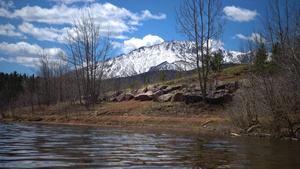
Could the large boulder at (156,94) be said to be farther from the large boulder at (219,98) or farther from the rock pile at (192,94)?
the large boulder at (219,98)

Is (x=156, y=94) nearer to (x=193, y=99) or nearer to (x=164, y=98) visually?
(x=164, y=98)

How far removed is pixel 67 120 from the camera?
98.9 ft

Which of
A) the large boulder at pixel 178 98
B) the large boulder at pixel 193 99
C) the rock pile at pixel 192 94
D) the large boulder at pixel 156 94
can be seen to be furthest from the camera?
the large boulder at pixel 156 94

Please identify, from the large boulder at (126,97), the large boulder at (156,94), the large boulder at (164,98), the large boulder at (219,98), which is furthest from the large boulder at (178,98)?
the large boulder at (126,97)

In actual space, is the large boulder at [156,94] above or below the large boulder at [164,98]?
above

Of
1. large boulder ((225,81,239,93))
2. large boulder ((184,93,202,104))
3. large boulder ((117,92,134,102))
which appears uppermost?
large boulder ((225,81,239,93))

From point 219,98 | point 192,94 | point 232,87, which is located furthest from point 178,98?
point 232,87

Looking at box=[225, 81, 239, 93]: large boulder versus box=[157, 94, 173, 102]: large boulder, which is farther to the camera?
box=[157, 94, 173, 102]: large boulder

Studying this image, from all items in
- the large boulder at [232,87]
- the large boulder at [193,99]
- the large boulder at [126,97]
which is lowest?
the large boulder at [193,99]

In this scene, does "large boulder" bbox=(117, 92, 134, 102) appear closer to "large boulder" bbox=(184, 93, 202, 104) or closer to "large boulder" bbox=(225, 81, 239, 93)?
"large boulder" bbox=(184, 93, 202, 104)

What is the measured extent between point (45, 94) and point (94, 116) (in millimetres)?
27837

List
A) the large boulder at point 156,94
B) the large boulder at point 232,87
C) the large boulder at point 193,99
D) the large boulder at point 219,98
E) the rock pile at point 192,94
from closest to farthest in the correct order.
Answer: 1. the large boulder at point 219,98
2. the rock pile at point 192,94
3. the large boulder at point 193,99
4. the large boulder at point 232,87
5. the large boulder at point 156,94

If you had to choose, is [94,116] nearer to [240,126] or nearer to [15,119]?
[15,119]

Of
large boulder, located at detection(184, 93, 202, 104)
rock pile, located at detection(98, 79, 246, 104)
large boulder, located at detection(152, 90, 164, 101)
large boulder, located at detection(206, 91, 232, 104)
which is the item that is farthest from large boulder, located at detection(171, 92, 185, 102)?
large boulder, located at detection(206, 91, 232, 104)
